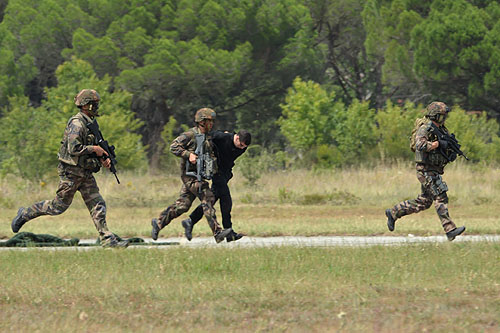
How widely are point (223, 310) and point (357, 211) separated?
37.9 feet

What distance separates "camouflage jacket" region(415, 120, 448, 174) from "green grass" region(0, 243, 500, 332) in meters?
1.65

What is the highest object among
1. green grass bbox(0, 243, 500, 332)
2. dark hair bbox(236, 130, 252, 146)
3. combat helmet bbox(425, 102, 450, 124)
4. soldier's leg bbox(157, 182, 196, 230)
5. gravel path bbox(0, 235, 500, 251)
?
combat helmet bbox(425, 102, 450, 124)

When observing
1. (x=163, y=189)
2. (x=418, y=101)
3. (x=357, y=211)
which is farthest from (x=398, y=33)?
(x=357, y=211)

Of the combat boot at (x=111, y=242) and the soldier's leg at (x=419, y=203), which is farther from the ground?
the soldier's leg at (x=419, y=203)

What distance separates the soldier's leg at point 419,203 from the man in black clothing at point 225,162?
2.20 m

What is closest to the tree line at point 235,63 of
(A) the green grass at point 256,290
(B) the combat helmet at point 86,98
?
(B) the combat helmet at point 86,98

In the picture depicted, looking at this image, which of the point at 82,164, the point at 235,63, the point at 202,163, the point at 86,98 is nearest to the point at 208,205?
the point at 202,163

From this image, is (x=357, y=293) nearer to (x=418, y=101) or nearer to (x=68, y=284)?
(x=68, y=284)

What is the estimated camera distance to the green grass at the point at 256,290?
6.32 metres

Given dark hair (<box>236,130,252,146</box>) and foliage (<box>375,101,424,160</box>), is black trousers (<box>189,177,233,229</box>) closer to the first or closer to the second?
dark hair (<box>236,130,252,146</box>)

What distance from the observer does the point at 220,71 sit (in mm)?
31172

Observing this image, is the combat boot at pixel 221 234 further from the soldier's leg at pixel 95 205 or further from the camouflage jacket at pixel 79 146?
the camouflage jacket at pixel 79 146

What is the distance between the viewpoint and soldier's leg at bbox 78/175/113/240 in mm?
10289

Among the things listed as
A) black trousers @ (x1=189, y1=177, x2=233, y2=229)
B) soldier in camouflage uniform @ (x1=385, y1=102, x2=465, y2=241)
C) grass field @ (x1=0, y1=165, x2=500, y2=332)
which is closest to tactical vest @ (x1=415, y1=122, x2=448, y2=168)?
soldier in camouflage uniform @ (x1=385, y1=102, x2=465, y2=241)
